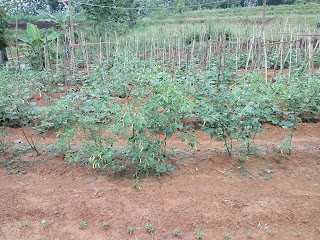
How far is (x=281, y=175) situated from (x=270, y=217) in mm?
827

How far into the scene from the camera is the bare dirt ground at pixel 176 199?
8.45 ft

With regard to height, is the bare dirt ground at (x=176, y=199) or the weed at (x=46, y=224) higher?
the bare dirt ground at (x=176, y=199)

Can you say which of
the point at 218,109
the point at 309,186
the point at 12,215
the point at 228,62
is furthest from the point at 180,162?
the point at 228,62

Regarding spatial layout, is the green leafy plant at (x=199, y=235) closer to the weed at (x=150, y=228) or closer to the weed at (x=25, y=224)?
the weed at (x=150, y=228)

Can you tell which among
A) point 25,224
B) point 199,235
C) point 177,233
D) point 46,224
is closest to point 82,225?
point 46,224

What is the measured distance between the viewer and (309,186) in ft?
10.3

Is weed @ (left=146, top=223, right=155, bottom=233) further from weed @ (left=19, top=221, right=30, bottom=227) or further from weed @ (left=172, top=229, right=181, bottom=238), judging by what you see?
weed @ (left=19, top=221, right=30, bottom=227)

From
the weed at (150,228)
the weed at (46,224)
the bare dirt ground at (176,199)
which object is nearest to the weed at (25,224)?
the bare dirt ground at (176,199)

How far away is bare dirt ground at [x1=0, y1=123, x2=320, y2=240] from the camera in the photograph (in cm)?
258

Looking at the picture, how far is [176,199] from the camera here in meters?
2.90

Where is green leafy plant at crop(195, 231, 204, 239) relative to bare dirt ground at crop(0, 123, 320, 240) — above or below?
below

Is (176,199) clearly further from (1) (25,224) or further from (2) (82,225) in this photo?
(1) (25,224)

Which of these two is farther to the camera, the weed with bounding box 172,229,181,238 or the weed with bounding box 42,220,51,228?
the weed with bounding box 42,220,51,228

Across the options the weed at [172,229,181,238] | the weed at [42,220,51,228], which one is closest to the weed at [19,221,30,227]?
the weed at [42,220,51,228]
